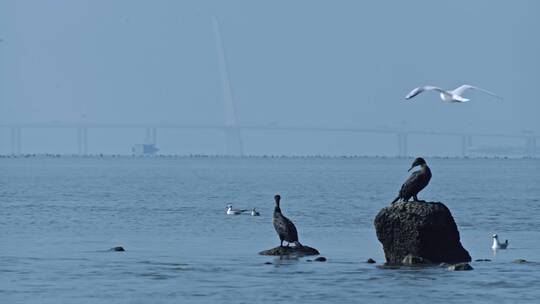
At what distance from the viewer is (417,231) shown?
30812 mm

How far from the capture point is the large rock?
30.8m

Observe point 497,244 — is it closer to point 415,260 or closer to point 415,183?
point 415,260

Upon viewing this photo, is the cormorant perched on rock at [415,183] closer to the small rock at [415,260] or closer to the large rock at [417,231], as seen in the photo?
the large rock at [417,231]

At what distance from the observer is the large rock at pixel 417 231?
3081 centimetres

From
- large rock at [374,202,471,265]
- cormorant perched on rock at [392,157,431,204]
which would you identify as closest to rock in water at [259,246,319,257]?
large rock at [374,202,471,265]

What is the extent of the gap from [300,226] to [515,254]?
1440 cm

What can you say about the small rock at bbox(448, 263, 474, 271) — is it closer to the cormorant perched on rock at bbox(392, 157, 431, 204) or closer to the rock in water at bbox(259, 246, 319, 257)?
the cormorant perched on rock at bbox(392, 157, 431, 204)

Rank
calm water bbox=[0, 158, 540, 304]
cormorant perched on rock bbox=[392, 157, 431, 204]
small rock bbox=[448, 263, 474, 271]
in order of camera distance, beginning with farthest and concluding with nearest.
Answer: small rock bbox=[448, 263, 474, 271] < cormorant perched on rock bbox=[392, 157, 431, 204] < calm water bbox=[0, 158, 540, 304]

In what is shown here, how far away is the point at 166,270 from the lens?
32.9m

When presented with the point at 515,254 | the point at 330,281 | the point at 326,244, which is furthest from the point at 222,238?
the point at 330,281

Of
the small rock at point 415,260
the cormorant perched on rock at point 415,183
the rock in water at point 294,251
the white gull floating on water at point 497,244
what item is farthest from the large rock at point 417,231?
the white gull floating on water at point 497,244

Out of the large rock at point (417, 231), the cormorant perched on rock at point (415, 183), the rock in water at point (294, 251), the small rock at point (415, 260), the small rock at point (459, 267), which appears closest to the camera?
the large rock at point (417, 231)

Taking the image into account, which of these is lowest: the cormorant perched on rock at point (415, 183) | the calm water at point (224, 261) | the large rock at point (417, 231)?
the calm water at point (224, 261)

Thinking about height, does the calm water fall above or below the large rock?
below
